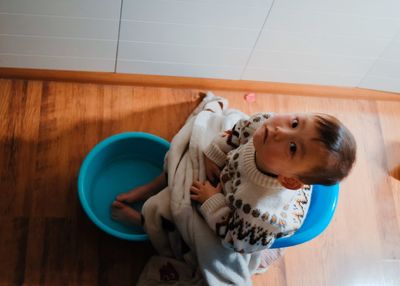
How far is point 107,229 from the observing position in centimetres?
128

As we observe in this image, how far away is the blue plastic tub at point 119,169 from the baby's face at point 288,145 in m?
0.44

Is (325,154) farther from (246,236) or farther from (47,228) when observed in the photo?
(47,228)

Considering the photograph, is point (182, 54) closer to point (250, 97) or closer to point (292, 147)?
point (250, 97)

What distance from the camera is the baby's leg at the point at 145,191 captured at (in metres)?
1.44

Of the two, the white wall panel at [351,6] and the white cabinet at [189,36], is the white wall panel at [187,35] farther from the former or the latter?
the white wall panel at [351,6]

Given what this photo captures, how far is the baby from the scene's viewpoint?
1.00m

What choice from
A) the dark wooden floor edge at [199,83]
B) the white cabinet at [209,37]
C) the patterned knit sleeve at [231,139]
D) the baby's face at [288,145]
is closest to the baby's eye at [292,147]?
the baby's face at [288,145]

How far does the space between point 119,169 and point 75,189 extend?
0.15m

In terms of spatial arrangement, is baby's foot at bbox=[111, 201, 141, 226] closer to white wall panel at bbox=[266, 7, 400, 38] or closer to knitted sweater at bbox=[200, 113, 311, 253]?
knitted sweater at bbox=[200, 113, 311, 253]

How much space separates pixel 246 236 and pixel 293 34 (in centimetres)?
66

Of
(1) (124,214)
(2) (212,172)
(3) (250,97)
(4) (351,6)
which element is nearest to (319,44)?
(4) (351,6)

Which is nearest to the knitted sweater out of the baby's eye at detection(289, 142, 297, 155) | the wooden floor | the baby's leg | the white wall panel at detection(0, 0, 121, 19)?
the baby's eye at detection(289, 142, 297, 155)

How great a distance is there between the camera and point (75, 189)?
4.82ft

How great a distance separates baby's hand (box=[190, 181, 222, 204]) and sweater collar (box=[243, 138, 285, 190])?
0.44ft
